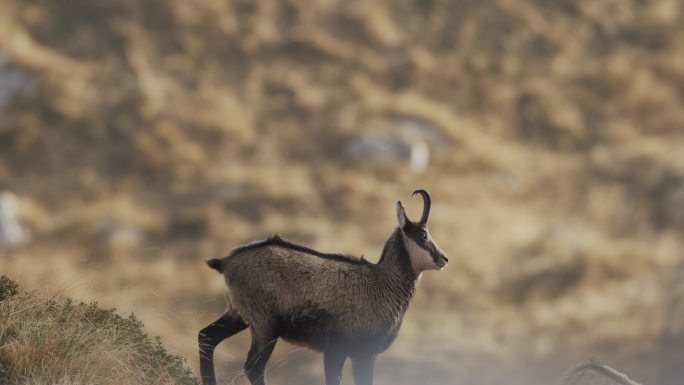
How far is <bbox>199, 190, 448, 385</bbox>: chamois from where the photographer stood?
11.3 metres

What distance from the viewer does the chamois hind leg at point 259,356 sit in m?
11.2

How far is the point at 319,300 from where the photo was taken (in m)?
11.5

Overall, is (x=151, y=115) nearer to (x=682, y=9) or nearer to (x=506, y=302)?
(x=506, y=302)

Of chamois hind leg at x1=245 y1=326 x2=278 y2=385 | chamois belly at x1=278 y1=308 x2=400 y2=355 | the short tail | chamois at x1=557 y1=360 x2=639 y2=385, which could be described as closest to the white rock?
the short tail

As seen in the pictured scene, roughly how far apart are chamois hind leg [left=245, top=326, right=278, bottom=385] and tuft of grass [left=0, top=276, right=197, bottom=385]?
606mm

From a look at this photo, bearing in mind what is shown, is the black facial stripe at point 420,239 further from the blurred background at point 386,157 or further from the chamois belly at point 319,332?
the blurred background at point 386,157

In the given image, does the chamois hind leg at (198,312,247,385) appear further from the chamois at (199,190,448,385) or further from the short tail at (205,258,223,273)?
the short tail at (205,258,223,273)

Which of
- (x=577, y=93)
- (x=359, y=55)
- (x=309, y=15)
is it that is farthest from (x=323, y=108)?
(x=577, y=93)

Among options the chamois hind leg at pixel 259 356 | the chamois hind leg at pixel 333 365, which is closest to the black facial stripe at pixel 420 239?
the chamois hind leg at pixel 333 365

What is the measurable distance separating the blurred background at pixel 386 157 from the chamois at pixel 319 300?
14528 millimetres

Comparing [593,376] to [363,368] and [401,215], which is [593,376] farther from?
[401,215]

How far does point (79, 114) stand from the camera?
47.7 metres

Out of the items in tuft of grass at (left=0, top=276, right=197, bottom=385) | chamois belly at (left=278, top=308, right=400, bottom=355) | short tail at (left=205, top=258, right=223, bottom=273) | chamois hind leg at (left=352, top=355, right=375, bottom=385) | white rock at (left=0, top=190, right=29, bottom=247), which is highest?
white rock at (left=0, top=190, right=29, bottom=247)

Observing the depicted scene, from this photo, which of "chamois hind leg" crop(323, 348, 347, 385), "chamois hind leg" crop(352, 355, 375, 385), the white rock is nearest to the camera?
"chamois hind leg" crop(323, 348, 347, 385)
